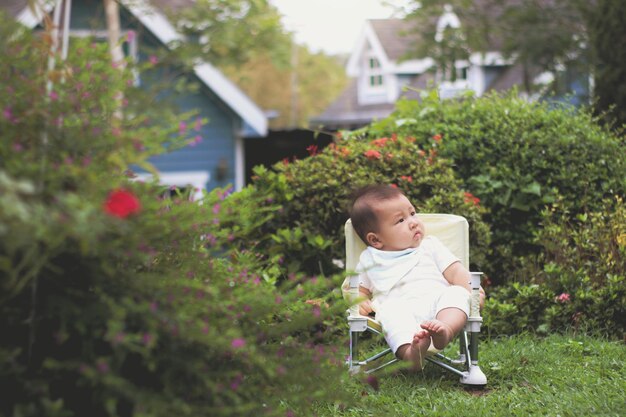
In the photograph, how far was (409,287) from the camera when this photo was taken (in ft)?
15.4

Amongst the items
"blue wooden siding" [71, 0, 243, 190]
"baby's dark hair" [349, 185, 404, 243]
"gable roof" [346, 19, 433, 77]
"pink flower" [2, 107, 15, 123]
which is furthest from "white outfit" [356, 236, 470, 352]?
"gable roof" [346, 19, 433, 77]

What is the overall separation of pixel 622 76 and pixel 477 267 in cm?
413

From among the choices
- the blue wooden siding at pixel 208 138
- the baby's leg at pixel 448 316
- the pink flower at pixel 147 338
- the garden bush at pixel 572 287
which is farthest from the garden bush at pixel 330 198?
the blue wooden siding at pixel 208 138

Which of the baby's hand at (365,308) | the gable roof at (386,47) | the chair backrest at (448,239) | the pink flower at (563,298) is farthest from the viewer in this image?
the gable roof at (386,47)

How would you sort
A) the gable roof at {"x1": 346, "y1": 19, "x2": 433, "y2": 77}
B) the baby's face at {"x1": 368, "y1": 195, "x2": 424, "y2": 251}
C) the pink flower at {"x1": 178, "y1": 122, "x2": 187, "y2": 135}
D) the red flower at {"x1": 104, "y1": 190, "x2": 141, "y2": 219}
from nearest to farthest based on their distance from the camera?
the red flower at {"x1": 104, "y1": 190, "x2": 141, "y2": 219}
the pink flower at {"x1": 178, "y1": 122, "x2": 187, "y2": 135}
the baby's face at {"x1": 368, "y1": 195, "x2": 424, "y2": 251}
the gable roof at {"x1": 346, "y1": 19, "x2": 433, "y2": 77}

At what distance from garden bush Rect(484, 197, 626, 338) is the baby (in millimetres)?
1064

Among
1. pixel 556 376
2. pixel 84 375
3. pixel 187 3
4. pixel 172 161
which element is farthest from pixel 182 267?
pixel 187 3

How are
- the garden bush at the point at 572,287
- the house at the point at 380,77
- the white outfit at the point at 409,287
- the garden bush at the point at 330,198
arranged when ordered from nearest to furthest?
the white outfit at the point at 409,287
the garden bush at the point at 572,287
the garden bush at the point at 330,198
the house at the point at 380,77

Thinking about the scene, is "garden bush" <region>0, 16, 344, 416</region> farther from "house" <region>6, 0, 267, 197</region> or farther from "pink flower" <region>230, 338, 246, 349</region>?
"house" <region>6, 0, 267, 197</region>

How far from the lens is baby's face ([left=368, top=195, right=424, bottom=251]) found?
4816mm

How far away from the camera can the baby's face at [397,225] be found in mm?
4816

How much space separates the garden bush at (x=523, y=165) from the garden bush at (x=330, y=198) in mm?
538

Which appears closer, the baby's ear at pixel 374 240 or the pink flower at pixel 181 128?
the pink flower at pixel 181 128

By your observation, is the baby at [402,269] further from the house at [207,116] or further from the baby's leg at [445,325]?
the house at [207,116]
